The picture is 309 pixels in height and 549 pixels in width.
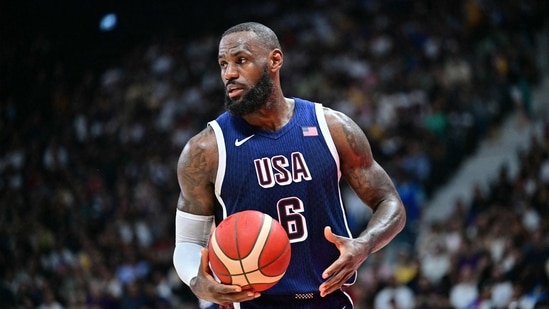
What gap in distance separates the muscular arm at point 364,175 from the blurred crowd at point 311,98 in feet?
17.4

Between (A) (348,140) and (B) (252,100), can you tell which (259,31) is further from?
(A) (348,140)

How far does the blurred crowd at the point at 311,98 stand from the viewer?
13.4 metres

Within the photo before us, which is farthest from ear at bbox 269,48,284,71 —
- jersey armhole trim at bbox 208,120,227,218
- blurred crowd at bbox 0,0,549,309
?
blurred crowd at bbox 0,0,549,309

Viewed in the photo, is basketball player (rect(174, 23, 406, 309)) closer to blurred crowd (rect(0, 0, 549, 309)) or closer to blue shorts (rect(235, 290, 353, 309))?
blue shorts (rect(235, 290, 353, 309))

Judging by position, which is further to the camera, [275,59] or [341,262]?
[275,59]

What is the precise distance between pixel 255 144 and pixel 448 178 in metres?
12.6

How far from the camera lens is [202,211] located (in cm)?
533

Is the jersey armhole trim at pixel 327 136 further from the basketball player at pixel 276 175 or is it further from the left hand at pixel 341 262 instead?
the left hand at pixel 341 262

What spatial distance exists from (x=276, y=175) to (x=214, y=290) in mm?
801

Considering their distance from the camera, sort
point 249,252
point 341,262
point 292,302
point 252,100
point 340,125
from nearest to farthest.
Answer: point 249,252
point 341,262
point 292,302
point 252,100
point 340,125

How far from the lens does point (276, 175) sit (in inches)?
205

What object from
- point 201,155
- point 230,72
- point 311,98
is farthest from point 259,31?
point 311,98

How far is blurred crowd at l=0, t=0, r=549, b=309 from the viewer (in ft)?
44.1

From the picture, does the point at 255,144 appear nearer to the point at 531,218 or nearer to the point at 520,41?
the point at 531,218
